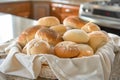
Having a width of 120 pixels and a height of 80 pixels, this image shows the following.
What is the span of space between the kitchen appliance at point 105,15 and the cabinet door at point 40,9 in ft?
3.17

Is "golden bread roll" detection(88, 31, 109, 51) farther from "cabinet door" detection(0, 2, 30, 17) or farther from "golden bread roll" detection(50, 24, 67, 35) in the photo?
"cabinet door" detection(0, 2, 30, 17)

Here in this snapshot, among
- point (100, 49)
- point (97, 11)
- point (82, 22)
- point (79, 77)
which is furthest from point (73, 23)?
point (97, 11)

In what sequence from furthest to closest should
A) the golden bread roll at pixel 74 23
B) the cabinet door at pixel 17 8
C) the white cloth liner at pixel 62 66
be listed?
the cabinet door at pixel 17 8 → the golden bread roll at pixel 74 23 → the white cloth liner at pixel 62 66

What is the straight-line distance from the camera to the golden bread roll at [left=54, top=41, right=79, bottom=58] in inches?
26.1

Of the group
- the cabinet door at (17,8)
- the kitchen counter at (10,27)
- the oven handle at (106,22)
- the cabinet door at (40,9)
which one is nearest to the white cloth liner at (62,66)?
the kitchen counter at (10,27)

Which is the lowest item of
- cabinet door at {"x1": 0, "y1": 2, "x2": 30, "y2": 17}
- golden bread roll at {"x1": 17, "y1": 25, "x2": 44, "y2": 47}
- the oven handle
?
the oven handle

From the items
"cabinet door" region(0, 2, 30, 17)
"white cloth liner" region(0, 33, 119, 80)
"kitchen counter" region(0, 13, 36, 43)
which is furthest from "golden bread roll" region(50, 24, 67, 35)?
"cabinet door" region(0, 2, 30, 17)

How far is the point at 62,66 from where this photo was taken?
0.64 meters

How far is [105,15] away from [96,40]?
170 cm

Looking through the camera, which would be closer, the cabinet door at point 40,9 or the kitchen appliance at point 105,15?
the kitchen appliance at point 105,15

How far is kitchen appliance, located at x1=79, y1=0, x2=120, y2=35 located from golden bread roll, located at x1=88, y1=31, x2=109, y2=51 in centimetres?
154

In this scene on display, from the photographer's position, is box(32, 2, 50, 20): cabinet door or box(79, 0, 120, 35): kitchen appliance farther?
box(32, 2, 50, 20): cabinet door

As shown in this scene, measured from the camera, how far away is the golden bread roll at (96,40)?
0.76 meters

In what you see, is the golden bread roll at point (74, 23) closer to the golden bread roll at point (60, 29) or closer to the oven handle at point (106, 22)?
the golden bread roll at point (60, 29)
